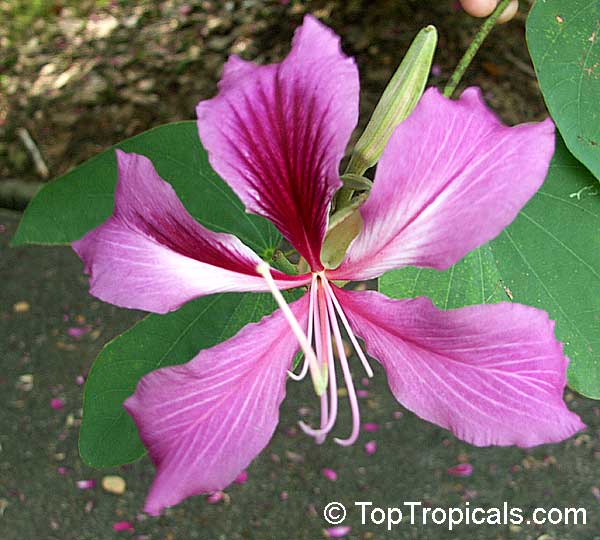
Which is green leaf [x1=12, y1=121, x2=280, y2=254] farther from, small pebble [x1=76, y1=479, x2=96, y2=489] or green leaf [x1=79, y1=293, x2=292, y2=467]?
small pebble [x1=76, y1=479, x2=96, y2=489]

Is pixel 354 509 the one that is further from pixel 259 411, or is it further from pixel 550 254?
pixel 259 411

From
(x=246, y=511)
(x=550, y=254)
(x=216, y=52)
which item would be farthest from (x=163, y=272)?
(x=216, y=52)

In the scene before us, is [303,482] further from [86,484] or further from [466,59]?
[466,59]

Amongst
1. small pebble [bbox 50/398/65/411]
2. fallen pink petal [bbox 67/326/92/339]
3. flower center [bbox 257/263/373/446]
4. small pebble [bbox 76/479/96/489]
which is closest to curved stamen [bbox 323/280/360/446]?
flower center [bbox 257/263/373/446]

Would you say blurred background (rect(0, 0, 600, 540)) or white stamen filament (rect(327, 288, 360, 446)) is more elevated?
white stamen filament (rect(327, 288, 360, 446))

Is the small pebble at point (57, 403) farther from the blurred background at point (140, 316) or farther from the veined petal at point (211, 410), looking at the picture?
the veined petal at point (211, 410)
